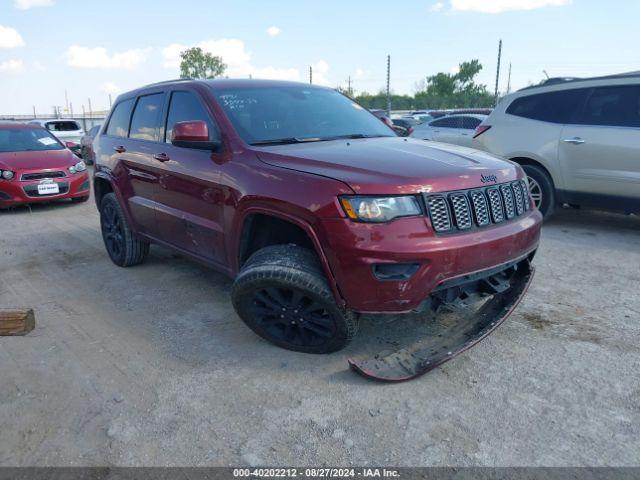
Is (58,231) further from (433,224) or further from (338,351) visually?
(433,224)

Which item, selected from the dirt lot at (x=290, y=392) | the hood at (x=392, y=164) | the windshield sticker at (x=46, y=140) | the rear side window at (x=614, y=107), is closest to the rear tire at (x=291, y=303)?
the dirt lot at (x=290, y=392)

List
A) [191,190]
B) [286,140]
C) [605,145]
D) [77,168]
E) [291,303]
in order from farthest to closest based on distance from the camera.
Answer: [77,168], [605,145], [191,190], [286,140], [291,303]

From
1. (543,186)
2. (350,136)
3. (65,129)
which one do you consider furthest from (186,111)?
(65,129)

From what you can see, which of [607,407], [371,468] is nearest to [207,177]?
[371,468]

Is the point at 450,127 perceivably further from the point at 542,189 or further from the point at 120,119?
the point at 120,119

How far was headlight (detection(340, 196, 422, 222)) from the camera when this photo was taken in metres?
2.66

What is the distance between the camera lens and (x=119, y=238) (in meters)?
5.07

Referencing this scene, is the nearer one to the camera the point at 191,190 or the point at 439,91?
the point at 191,190

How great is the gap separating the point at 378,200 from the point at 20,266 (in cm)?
440

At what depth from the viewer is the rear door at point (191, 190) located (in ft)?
11.6

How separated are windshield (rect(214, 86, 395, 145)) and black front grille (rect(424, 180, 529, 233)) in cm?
118

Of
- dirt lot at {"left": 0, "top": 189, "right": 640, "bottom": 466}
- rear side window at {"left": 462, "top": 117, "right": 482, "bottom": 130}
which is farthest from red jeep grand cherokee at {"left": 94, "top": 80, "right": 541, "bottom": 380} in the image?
rear side window at {"left": 462, "top": 117, "right": 482, "bottom": 130}

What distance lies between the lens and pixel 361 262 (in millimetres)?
2660

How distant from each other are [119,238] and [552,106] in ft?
17.6
